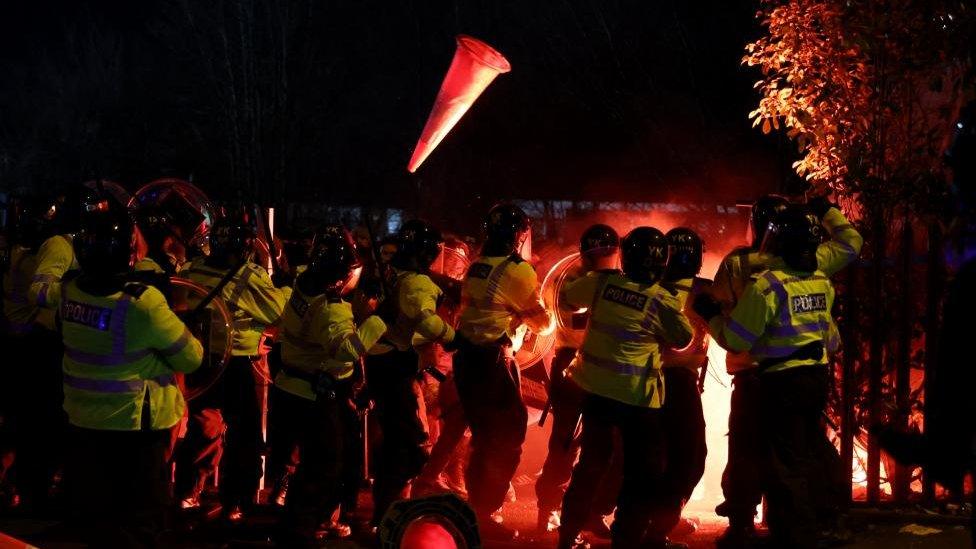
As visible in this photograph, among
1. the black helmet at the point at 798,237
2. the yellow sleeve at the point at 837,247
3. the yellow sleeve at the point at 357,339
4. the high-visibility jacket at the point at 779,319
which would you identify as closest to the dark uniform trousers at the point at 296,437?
the yellow sleeve at the point at 357,339

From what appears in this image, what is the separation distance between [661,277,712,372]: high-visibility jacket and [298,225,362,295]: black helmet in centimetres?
230

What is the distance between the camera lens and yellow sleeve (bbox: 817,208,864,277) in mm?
7102

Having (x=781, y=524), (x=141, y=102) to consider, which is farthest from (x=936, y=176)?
(x=141, y=102)

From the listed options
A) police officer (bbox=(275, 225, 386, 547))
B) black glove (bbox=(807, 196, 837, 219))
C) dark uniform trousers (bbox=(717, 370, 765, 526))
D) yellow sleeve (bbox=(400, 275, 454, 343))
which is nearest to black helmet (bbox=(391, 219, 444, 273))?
yellow sleeve (bbox=(400, 275, 454, 343))

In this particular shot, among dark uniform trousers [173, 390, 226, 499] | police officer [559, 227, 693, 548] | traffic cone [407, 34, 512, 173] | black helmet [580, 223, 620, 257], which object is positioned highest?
traffic cone [407, 34, 512, 173]

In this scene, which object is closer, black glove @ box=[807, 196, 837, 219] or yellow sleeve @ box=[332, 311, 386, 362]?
yellow sleeve @ box=[332, 311, 386, 362]

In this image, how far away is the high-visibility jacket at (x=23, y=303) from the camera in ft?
27.3

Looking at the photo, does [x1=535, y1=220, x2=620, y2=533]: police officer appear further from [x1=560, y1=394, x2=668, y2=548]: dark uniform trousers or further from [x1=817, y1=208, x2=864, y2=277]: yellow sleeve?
[x1=817, y1=208, x2=864, y2=277]: yellow sleeve

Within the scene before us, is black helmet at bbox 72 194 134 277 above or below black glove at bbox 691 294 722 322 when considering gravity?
above

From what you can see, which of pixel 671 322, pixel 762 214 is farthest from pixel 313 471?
pixel 762 214

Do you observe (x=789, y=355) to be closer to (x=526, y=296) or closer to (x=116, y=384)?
(x=526, y=296)

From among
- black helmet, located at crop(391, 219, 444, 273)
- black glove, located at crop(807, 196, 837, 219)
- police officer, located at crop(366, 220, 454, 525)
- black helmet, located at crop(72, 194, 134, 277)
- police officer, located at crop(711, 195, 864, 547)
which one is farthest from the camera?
black helmet, located at crop(391, 219, 444, 273)

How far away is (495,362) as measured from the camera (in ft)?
25.8

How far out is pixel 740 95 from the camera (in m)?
19.6
